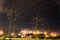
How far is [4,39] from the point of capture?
5078cm

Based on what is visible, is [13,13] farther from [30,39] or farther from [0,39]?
[30,39]

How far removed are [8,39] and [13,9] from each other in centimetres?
1447

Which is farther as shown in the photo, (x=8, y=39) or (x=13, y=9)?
(x=13, y=9)

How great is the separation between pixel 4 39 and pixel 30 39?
11413mm

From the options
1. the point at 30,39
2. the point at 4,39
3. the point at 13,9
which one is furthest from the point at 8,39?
the point at 13,9

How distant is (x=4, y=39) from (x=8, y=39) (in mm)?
1406

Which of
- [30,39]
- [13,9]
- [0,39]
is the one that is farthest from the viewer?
[13,9]

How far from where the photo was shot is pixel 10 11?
62.1 metres

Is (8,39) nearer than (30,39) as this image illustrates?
No

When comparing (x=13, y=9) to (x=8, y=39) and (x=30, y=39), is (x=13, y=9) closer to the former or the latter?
(x=8, y=39)

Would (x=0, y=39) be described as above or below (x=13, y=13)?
below

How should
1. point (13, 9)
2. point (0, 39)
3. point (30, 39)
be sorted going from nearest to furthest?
point (30, 39) < point (0, 39) < point (13, 9)

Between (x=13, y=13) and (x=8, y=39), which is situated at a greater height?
(x=13, y=13)

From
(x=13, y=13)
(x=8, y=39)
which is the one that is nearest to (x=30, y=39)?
(x=8, y=39)
